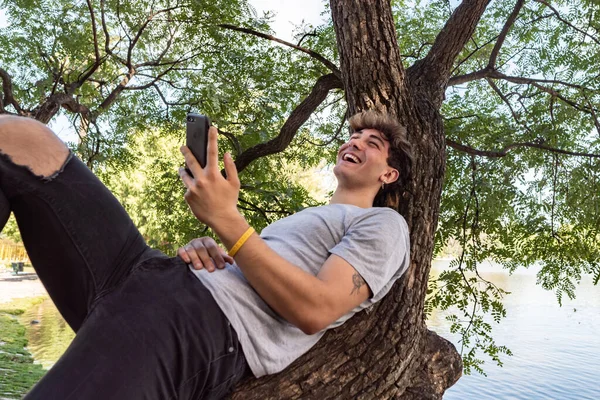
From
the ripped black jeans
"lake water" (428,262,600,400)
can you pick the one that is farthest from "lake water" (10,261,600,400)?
the ripped black jeans

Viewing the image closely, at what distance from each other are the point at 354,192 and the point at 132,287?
1.01 metres

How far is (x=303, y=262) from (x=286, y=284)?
0.27m

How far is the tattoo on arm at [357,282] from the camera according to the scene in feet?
5.20

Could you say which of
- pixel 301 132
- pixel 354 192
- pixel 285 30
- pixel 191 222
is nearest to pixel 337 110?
pixel 301 132

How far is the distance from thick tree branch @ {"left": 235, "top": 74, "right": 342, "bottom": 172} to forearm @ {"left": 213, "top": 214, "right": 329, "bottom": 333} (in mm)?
3390

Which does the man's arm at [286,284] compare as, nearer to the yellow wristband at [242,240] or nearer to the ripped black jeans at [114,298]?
the yellow wristband at [242,240]

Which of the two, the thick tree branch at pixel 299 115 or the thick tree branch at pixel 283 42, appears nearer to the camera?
the thick tree branch at pixel 283 42

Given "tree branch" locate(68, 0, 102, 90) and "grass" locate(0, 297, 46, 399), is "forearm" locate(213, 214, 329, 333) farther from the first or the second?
"grass" locate(0, 297, 46, 399)

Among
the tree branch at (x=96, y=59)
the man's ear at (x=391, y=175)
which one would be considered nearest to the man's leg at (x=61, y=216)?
the man's ear at (x=391, y=175)

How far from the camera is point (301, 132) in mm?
7414

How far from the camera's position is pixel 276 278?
1.45 metres

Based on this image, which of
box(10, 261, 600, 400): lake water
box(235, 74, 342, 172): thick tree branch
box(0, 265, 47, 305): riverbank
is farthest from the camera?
box(0, 265, 47, 305): riverbank

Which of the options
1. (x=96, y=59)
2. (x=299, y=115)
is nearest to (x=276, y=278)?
(x=299, y=115)

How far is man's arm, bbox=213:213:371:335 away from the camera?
1.44 m
